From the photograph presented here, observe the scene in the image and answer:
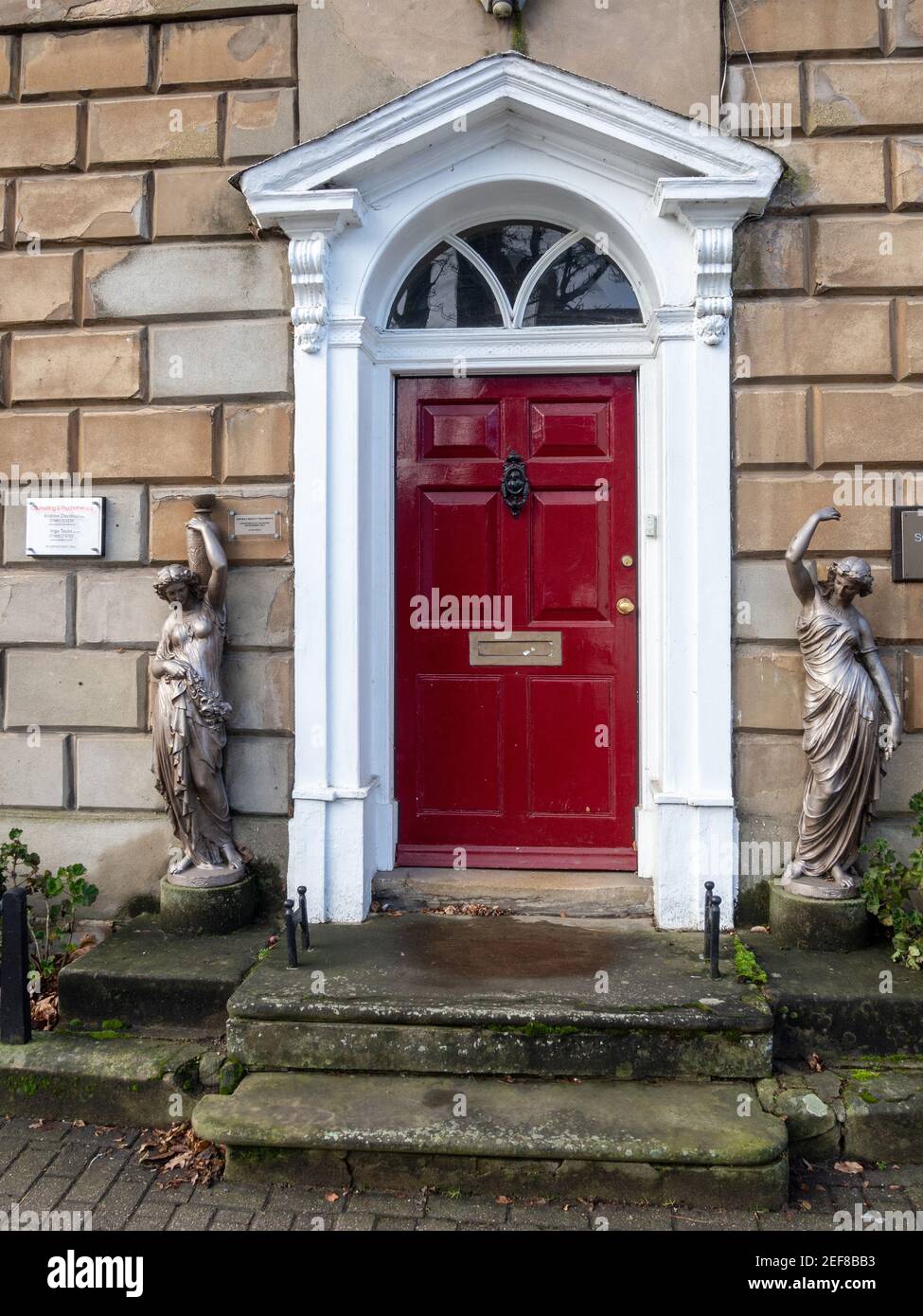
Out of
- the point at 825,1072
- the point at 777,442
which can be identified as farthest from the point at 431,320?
the point at 825,1072

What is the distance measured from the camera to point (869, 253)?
4.37 m

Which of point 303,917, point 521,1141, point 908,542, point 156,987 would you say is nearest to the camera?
point 521,1141

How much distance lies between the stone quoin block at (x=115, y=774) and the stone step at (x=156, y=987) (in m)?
0.85

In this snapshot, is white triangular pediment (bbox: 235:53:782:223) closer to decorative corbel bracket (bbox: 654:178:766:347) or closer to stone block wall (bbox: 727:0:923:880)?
decorative corbel bracket (bbox: 654:178:766:347)

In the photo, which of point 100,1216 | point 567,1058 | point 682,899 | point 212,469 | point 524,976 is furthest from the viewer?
point 212,469

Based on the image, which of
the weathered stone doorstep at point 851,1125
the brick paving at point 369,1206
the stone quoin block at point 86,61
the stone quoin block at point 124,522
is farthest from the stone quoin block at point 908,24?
the brick paving at point 369,1206

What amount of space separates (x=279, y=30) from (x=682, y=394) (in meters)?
2.73

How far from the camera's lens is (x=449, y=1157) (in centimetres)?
320

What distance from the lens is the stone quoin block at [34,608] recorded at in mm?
4793

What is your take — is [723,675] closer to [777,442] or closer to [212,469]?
[777,442]

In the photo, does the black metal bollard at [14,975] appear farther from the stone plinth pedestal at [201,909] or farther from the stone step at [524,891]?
the stone step at [524,891]

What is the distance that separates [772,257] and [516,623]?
214 centimetres

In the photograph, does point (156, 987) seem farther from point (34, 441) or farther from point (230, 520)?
point (34, 441)

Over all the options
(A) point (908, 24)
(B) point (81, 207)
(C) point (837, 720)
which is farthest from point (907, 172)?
(B) point (81, 207)
